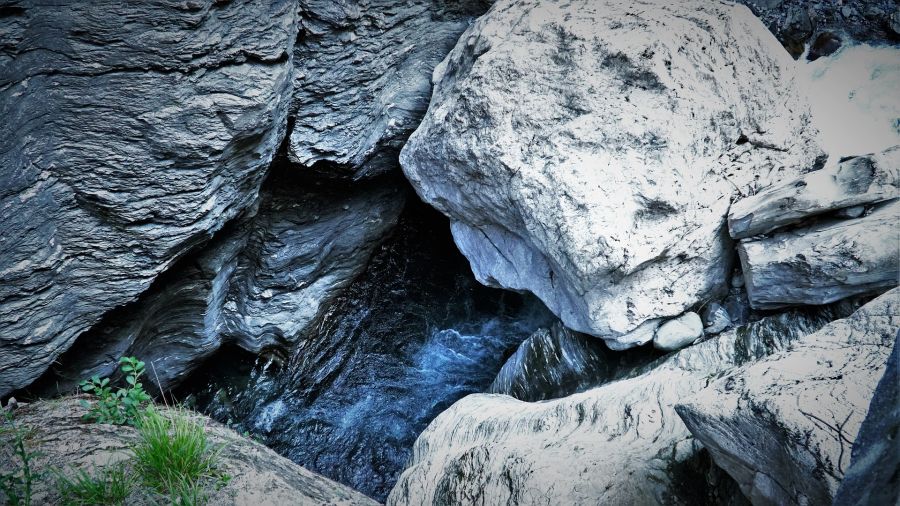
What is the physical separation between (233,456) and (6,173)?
222 cm

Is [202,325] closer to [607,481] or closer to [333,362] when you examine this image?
[333,362]

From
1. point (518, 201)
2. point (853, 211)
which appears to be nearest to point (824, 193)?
point (853, 211)

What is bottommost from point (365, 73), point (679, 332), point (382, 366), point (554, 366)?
point (382, 366)

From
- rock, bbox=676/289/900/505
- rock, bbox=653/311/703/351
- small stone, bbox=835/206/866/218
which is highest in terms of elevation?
small stone, bbox=835/206/866/218

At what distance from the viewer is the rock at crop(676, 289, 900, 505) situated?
Result: 2002 mm

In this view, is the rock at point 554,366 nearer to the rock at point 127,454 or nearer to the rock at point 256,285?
the rock at point 127,454

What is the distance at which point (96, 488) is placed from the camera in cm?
287

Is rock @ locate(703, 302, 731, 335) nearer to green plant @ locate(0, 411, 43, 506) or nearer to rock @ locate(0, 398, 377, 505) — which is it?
rock @ locate(0, 398, 377, 505)

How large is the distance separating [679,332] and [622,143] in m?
1.36

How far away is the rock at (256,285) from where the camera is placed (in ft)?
15.7

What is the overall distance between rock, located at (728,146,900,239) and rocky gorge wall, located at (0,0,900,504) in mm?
13

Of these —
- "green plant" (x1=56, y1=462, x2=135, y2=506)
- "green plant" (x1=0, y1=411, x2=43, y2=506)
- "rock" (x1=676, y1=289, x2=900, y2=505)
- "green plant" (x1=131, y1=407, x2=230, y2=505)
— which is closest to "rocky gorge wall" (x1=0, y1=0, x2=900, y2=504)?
"rock" (x1=676, y1=289, x2=900, y2=505)

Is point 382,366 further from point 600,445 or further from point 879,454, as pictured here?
point 879,454

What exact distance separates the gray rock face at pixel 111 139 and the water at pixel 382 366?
2.11m
